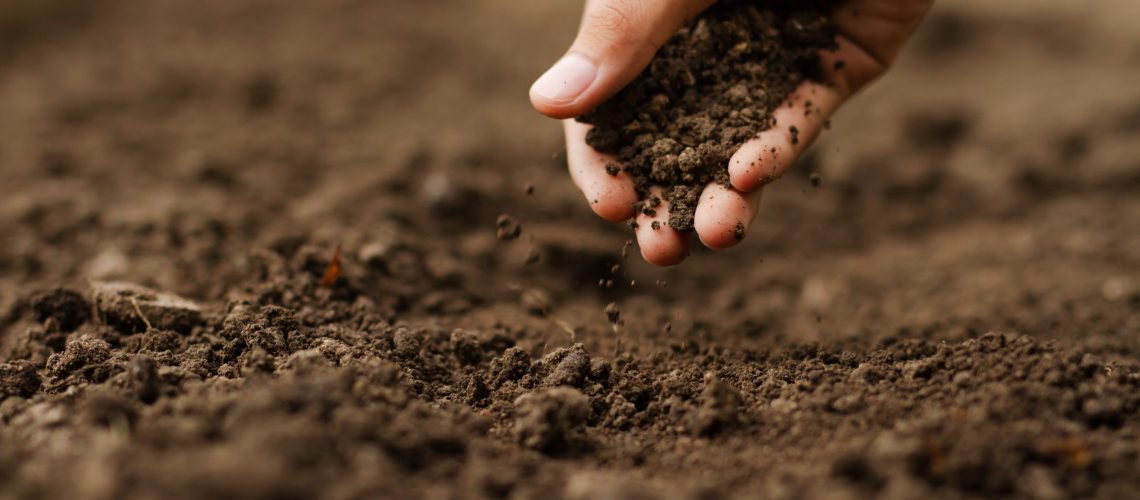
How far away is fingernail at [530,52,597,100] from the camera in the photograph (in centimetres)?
193

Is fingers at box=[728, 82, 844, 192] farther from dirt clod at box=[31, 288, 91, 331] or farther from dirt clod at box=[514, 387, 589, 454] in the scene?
dirt clod at box=[31, 288, 91, 331]

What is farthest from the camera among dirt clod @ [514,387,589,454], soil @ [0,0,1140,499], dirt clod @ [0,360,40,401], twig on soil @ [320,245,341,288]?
twig on soil @ [320,245,341,288]

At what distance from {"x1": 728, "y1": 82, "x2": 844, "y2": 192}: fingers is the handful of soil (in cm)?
3

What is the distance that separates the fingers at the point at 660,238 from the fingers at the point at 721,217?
0.06 metres

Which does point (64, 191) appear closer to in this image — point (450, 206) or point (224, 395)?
point (450, 206)

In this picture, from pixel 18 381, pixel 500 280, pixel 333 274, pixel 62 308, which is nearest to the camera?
pixel 18 381

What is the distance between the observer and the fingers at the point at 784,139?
1976mm

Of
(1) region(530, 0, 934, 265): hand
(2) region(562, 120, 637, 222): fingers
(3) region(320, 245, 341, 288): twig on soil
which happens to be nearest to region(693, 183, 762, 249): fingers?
(1) region(530, 0, 934, 265): hand

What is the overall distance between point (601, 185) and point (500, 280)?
85 cm

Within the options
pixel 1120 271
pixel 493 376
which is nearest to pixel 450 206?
pixel 493 376

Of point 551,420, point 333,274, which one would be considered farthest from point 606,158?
point 333,274

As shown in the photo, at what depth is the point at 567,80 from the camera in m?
1.93

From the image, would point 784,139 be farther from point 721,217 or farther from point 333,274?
point 333,274

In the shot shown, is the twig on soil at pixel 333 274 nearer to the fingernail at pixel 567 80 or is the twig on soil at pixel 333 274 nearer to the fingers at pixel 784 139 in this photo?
Result: the fingernail at pixel 567 80
